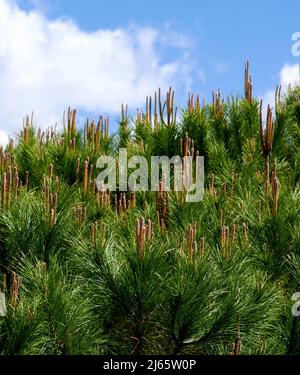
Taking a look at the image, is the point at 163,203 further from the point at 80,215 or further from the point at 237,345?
the point at 237,345

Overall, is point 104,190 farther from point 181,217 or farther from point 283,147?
point 283,147

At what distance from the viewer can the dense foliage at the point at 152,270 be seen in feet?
10.2

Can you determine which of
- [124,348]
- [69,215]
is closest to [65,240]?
[69,215]

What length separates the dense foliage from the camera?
10.2ft

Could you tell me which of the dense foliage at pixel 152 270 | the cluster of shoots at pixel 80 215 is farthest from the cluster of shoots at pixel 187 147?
the cluster of shoots at pixel 80 215

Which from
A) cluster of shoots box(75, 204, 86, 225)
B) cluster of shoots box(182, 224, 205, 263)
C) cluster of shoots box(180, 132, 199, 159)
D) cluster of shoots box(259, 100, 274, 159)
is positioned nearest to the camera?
cluster of shoots box(182, 224, 205, 263)

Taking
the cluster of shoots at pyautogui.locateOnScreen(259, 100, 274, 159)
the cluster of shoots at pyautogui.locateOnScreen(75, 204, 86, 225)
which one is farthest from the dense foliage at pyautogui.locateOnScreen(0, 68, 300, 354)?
the cluster of shoots at pyautogui.locateOnScreen(259, 100, 274, 159)

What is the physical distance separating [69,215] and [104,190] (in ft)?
2.62

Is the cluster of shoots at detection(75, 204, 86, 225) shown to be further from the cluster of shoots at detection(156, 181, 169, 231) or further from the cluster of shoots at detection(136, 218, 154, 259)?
the cluster of shoots at detection(136, 218, 154, 259)

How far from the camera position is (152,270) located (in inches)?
123

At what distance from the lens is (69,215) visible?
3.90m

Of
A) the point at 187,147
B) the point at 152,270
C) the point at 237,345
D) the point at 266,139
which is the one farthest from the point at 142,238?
the point at 266,139

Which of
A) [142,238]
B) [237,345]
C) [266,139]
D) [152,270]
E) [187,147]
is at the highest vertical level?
[266,139]

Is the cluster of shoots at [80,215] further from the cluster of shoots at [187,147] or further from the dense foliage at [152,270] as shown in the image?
the cluster of shoots at [187,147]
